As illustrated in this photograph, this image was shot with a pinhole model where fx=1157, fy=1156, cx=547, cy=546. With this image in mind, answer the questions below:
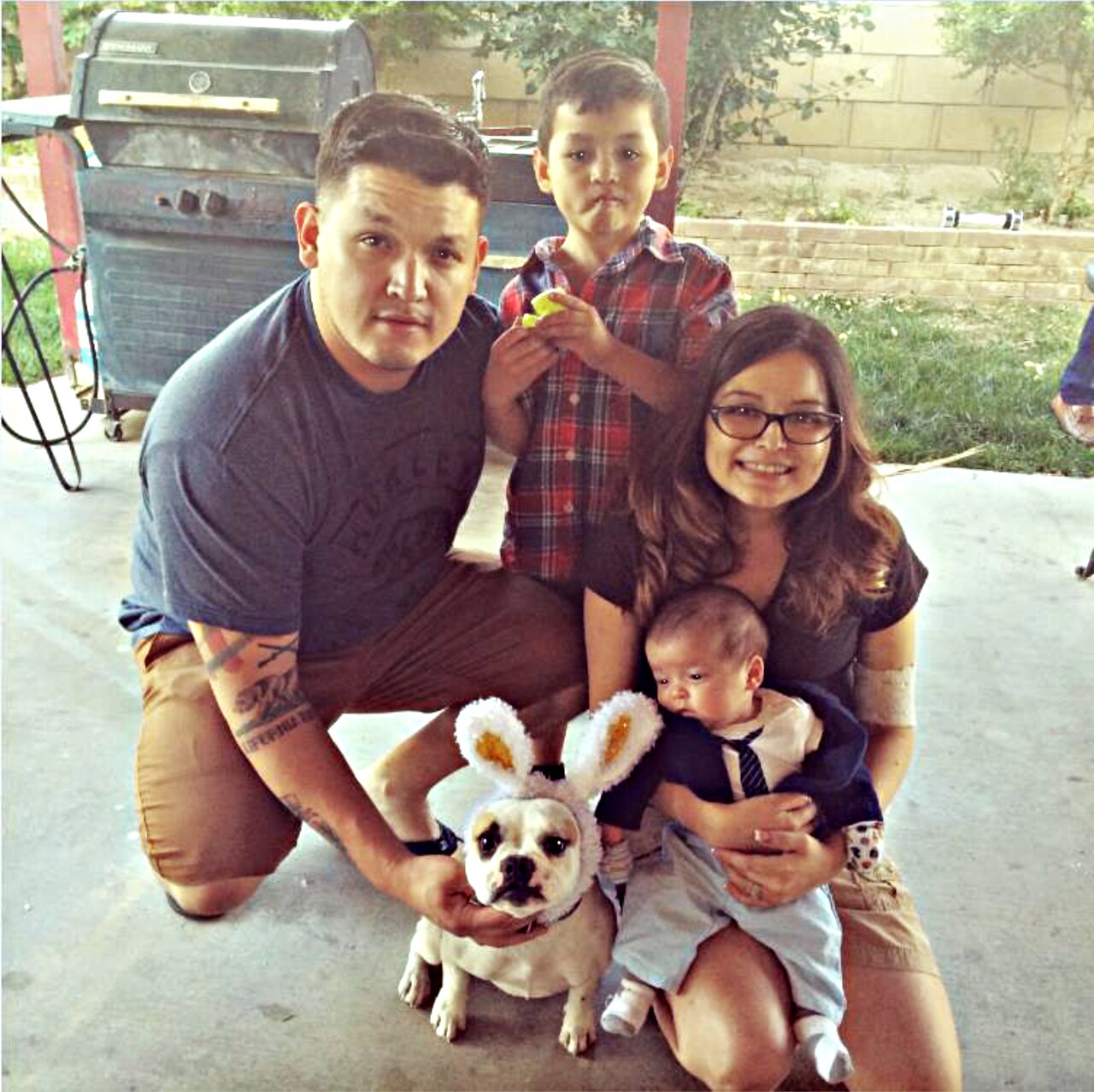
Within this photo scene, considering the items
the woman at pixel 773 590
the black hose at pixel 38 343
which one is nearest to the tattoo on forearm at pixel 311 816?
the woman at pixel 773 590

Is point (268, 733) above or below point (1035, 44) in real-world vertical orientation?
below

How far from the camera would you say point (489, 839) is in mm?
1281

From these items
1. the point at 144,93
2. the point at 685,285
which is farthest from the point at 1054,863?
the point at 144,93

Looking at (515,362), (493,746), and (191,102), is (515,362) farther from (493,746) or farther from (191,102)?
→ (191,102)

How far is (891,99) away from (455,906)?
1131 millimetres

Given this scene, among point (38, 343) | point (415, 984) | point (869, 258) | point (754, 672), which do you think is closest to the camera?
point (754, 672)

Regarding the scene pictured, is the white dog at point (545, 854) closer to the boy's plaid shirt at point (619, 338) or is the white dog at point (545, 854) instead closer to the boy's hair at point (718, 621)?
the boy's hair at point (718, 621)

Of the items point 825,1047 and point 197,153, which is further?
point 197,153

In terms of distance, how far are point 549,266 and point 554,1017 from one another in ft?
3.18

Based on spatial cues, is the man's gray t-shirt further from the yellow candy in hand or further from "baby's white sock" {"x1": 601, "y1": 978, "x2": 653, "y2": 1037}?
"baby's white sock" {"x1": 601, "y1": 978, "x2": 653, "y2": 1037}

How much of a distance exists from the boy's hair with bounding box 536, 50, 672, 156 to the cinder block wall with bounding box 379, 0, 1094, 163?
0.18 metres

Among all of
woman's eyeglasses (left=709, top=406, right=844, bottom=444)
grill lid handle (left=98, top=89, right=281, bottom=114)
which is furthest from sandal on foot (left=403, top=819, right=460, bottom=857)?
grill lid handle (left=98, top=89, right=281, bottom=114)

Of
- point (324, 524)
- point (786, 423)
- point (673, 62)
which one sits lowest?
point (324, 524)

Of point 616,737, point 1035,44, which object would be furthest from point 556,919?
point 1035,44
